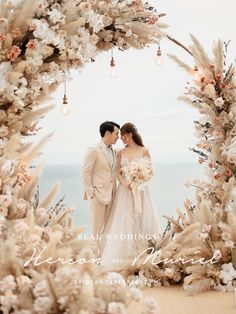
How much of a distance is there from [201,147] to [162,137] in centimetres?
560

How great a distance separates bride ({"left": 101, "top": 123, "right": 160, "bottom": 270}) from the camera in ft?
17.5

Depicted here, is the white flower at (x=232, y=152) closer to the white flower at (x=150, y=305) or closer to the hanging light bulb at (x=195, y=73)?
the hanging light bulb at (x=195, y=73)

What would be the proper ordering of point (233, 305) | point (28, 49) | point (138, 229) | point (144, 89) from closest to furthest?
point (28, 49) < point (233, 305) < point (138, 229) < point (144, 89)

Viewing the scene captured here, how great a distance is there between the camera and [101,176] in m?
5.52

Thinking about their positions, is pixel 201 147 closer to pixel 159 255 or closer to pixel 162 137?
pixel 159 255

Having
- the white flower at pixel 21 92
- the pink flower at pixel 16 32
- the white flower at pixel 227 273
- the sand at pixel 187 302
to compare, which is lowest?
the sand at pixel 187 302

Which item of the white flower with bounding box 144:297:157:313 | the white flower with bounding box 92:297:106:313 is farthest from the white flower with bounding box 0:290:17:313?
the white flower with bounding box 144:297:157:313

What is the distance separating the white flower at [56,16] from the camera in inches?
123

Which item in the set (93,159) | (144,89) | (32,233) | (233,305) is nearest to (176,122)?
(144,89)

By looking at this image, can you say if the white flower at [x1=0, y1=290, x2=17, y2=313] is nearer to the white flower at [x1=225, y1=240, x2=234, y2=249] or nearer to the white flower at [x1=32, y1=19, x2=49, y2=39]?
the white flower at [x1=32, y1=19, x2=49, y2=39]

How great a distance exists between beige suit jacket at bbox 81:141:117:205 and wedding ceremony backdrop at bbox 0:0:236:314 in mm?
1108

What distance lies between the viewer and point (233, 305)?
350cm

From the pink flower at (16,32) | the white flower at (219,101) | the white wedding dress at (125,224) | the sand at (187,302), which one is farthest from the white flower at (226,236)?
the pink flower at (16,32)

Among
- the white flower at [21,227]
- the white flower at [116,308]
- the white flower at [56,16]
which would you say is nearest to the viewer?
the white flower at [116,308]
